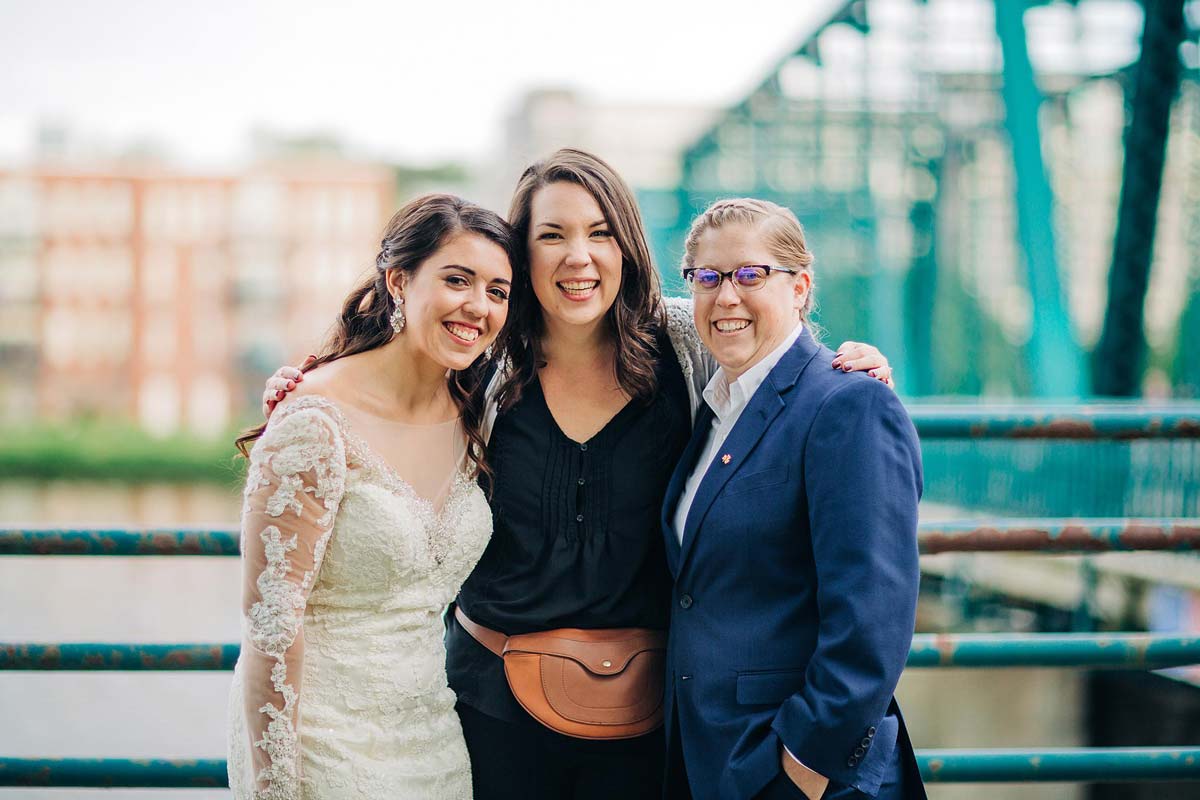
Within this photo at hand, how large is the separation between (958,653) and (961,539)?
0.27 metres

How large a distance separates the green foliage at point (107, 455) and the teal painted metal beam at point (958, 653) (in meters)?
43.1

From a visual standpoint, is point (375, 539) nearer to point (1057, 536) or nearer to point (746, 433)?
point (746, 433)

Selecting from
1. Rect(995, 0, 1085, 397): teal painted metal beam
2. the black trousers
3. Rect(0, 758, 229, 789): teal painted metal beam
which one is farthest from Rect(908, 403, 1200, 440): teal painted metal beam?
Rect(995, 0, 1085, 397): teal painted metal beam

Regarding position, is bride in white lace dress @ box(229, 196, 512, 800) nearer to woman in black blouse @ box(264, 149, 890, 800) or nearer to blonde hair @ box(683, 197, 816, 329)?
woman in black blouse @ box(264, 149, 890, 800)

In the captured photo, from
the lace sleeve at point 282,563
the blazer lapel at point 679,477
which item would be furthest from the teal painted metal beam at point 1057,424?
the lace sleeve at point 282,563

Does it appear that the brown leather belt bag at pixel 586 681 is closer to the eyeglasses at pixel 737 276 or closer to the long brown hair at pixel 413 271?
the long brown hair at pixel 413 271

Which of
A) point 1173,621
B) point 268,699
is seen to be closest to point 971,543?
point 268,699

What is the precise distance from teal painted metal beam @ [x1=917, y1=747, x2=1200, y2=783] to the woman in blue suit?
0.52m

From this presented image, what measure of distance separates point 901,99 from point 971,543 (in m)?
22.4

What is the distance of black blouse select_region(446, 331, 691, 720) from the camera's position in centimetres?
238

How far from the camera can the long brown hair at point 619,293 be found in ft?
8.39

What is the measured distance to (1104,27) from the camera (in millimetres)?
15383

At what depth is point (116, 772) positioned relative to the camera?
260 cm

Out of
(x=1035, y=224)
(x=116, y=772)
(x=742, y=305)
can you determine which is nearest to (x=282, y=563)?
(x=116, y=772)
